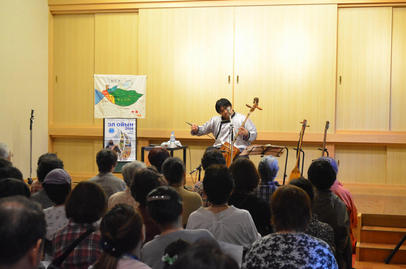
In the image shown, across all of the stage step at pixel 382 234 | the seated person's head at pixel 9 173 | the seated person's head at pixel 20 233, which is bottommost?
the stage step at pixel 382 234

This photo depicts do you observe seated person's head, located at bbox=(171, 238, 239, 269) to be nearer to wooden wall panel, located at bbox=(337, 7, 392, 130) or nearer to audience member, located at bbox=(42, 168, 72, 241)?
audience member, located at bbox=(42, 168, 72, 241)

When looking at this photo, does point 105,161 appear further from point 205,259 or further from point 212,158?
point 205,259

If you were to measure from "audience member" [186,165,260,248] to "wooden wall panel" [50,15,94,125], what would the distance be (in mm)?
6544

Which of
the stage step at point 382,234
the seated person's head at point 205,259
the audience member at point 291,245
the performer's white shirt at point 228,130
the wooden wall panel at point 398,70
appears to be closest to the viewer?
the seated person's head at point 205,259

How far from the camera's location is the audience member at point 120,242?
178cm

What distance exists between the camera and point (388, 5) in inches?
313

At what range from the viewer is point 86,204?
228 cm

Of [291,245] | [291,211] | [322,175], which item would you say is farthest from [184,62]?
[291,245]

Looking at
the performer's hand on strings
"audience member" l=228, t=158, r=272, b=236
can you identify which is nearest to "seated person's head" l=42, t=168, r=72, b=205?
"audience member" l=228, t=158, r=272, b=236

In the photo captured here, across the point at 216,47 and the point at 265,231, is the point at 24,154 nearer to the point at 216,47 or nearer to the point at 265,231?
the point at 216,47

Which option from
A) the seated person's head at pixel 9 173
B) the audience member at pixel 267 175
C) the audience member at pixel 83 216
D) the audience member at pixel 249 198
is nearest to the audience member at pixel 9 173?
the seated person's head at pixel 9 173

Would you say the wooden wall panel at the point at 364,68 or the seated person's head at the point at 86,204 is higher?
the wooden wall panel at the point at 364,68

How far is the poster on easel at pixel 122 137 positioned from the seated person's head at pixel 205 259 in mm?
6691

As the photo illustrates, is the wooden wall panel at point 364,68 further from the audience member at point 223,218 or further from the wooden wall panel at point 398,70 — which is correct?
the audience member at point 223,218
